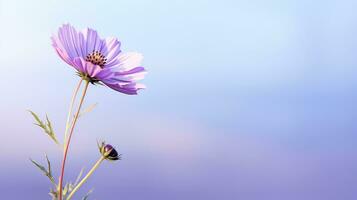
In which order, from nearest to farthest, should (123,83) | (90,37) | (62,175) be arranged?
(62,175)
(123,83)
(90,37)

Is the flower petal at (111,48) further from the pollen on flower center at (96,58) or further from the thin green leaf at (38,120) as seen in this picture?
the thin green leaf at (38,120)

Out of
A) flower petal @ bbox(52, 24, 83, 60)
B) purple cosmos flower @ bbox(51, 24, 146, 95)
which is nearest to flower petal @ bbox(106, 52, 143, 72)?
purple cosmos flower @ bbox(51, 24, 146, 95)

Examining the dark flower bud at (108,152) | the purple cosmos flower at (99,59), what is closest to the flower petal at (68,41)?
the purple cosmos flower at (99,59)

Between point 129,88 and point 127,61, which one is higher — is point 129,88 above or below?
below

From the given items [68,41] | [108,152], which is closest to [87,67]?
[68,41]

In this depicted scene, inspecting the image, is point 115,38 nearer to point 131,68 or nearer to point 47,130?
point 131,68

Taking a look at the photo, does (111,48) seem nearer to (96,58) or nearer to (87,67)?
(96,58)

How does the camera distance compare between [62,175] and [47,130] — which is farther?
[47,130]

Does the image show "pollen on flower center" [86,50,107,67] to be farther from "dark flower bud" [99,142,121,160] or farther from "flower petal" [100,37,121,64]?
"dark flower bud" [99,142,121,160]

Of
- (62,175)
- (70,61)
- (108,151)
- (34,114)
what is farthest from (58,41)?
(62,175)
